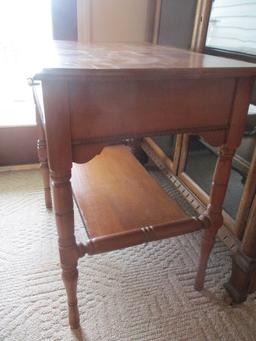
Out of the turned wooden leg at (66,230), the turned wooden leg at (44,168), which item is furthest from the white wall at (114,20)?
the turned wooden leg at (66,230)

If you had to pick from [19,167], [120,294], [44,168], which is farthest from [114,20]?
[120,294]

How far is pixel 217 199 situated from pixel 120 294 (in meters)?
0.42

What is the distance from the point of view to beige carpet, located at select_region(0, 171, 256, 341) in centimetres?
78

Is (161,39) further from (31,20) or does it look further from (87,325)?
(87,325)

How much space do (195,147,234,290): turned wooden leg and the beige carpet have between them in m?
0.12

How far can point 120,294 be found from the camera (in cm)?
88

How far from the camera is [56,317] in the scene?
31.6 inches

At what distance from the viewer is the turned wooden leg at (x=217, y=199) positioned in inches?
27.5

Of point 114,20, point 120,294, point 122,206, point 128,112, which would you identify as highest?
point 114,20

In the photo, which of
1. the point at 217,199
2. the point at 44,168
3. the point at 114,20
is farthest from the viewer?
the point at 114,20

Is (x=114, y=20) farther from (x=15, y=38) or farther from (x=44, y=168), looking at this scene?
(x=44, y=168)

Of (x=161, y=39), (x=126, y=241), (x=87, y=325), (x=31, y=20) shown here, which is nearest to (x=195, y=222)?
(x=126, y=241)

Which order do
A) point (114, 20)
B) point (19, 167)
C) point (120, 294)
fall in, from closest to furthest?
point (120, 294), point (114, 20), point (19, 167)

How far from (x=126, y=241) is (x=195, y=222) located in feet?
0.64
